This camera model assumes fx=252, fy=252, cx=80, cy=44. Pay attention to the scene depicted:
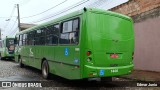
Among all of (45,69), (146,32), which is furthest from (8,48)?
(146,32)

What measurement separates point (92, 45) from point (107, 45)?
0.71m

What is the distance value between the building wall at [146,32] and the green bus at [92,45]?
4.28 meters

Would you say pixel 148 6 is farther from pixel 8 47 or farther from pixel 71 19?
pixel 8 47

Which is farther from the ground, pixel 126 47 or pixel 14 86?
pixel 126 47

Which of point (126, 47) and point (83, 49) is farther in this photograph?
point (126, 47)

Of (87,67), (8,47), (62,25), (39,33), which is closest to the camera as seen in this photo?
A: (87,67)

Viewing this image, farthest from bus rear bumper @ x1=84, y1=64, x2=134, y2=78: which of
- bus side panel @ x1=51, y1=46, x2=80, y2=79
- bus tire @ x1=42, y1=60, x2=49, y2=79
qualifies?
bus tire @ x1=42, y1=60, x2=49, y2=79

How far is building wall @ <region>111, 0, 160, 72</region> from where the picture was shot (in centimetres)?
1378

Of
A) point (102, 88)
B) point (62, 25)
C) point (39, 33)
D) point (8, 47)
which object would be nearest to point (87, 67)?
point (102, 88)

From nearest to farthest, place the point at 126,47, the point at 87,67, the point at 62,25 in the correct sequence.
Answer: the point at 87,67, the point at 126,47, the point at 62,25

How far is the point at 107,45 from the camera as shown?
9172 mm

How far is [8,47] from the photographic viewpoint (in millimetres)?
30234

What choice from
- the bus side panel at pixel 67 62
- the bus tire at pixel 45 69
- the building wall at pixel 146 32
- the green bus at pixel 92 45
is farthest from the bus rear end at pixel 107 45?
the building wall at pixel 146 32

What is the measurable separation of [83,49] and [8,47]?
2327cm
